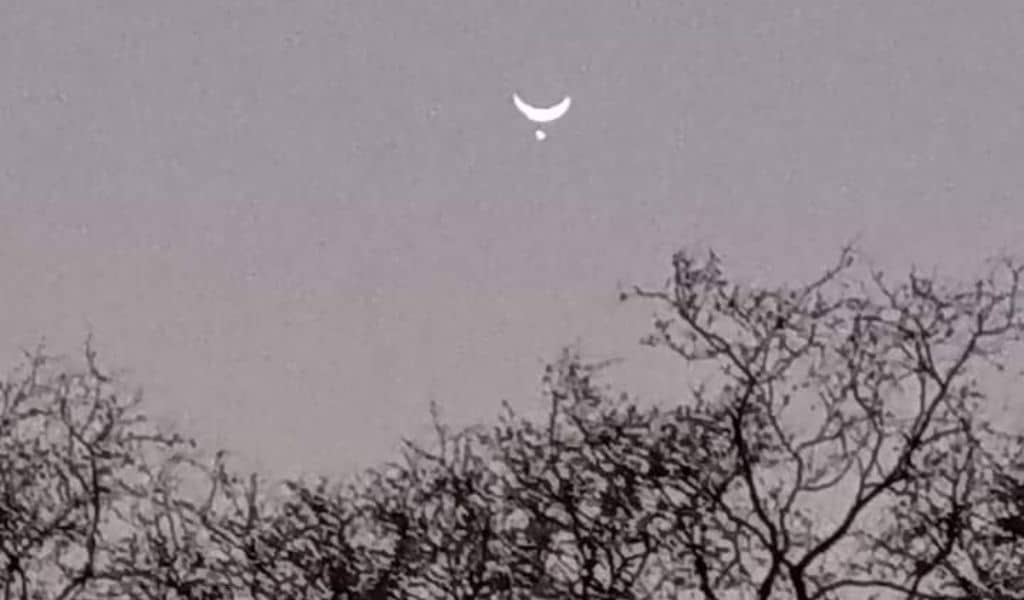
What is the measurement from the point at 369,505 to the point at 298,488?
44.9 inches

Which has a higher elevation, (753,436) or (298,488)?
(298,488)

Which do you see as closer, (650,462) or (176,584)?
(650,462)

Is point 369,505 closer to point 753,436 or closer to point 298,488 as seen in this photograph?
point 298,488

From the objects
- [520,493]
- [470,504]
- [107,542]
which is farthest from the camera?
[107,542]

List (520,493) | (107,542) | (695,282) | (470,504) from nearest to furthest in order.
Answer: (695,282)
(520,493)
(470,504)
(107,542)

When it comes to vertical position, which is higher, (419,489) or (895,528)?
(419,489)

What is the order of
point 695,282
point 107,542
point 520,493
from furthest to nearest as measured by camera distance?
point 107,542, point 520,493, point 695,282

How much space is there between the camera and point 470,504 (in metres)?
22.5

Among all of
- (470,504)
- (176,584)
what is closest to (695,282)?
(470,504)


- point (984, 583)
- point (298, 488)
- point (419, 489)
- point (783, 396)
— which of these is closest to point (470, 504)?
point (419, 489)

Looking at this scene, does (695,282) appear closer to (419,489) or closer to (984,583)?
(984,583)

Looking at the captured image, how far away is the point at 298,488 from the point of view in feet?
80.1

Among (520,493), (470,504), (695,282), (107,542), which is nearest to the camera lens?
(695,282)

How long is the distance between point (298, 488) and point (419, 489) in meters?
1.91
